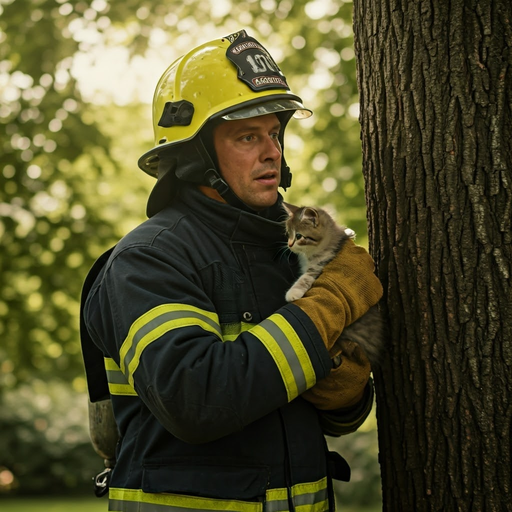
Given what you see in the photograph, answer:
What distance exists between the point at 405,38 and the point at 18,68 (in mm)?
5548

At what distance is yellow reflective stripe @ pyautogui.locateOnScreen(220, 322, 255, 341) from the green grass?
10.8m

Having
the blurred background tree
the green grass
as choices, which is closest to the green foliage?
the green grass

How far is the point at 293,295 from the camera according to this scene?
287 centimetres

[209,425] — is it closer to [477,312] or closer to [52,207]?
[477,312]

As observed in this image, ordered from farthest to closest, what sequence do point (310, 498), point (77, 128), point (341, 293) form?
point (77, 128)
point (341, 293)
point (310, 498)

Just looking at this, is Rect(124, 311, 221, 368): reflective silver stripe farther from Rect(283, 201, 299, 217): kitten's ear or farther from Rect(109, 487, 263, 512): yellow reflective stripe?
Rect(283, 201, 299, 217): kitten's ear

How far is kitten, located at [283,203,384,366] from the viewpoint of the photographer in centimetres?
290

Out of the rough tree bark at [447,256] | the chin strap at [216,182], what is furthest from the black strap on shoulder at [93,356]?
the rough tree bark at [447,256]

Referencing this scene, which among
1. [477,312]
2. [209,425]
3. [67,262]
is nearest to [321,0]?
[67,262]

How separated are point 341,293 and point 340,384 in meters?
0.35

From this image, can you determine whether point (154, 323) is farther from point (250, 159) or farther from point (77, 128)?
point (77, 128)

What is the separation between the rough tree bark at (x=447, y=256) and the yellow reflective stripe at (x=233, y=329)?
0.73m

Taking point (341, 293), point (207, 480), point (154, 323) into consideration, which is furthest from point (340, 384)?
point (154, 323)

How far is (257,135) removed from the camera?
3156 mm
